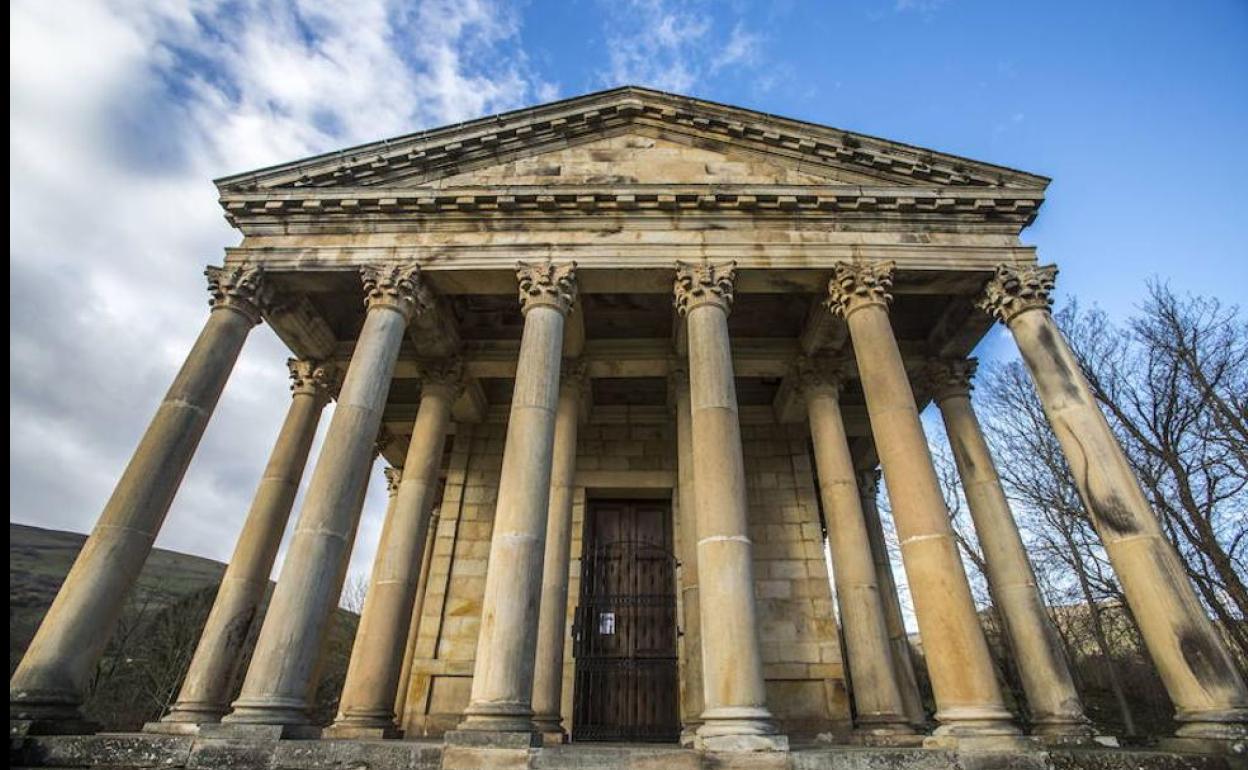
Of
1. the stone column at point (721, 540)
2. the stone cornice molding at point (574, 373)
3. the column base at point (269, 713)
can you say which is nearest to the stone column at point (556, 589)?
the stone cornice molding at point (574, 373)

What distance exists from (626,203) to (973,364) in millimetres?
8367

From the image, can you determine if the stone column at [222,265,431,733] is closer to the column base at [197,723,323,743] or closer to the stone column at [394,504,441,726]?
the column base at [197,723,323,743]

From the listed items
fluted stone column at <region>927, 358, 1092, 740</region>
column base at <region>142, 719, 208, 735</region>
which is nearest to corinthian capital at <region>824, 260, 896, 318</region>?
fluted stone column at <region>927, 358, 1092, 740</region>

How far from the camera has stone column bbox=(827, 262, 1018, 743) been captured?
780cm

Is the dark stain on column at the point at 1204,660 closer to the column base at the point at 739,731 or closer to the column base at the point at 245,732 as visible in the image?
the column base at the point at 739,731

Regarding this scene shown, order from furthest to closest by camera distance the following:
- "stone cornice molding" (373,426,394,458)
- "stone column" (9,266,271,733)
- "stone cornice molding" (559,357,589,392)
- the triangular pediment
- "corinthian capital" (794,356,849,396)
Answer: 1. "stone cornice molding" (373,426,394,458)
2. "stone cornice molding" (559,357,589,392)
3. "corinthian capital" (794,356,849,396)
4. the triangular pediment
5. "stone column" (9,266,271,733)

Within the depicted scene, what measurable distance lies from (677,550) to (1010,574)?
688 centimetres

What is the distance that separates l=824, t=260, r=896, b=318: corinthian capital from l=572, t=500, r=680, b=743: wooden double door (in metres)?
7.23

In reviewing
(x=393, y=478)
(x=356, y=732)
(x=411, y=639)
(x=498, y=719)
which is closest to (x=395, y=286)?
(x=498, y=719)

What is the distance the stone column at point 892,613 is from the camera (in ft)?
39.0

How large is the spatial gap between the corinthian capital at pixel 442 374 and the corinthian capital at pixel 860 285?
335 inches

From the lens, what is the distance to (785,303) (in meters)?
13.7

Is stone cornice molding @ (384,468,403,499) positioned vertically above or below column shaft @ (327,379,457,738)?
above

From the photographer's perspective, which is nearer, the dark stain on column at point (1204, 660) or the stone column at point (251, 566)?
the dark stain on column at point (1204, 660)
